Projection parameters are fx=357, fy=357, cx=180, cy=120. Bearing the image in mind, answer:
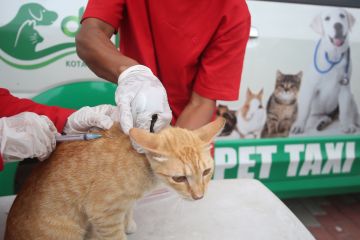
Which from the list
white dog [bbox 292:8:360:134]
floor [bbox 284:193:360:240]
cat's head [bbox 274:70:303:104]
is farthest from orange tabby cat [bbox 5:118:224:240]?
floor [bbox 284:193:360:240]

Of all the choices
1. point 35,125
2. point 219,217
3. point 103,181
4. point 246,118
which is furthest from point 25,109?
point 246,118

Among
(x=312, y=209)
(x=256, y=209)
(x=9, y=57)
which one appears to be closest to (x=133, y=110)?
(x=256, y=209)

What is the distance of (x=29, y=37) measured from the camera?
1628 mm

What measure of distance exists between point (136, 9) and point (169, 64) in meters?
0.24

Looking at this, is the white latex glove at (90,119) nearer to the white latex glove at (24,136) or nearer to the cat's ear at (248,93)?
the white latex glove at (24,136)

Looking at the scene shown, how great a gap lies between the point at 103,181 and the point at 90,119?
223 mm

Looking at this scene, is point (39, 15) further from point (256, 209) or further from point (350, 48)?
point (350, 48)

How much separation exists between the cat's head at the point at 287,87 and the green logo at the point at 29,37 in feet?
3.71

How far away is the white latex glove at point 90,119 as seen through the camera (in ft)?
3.68

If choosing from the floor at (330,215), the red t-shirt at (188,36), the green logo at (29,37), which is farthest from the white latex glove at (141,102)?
the floor at (330,215)

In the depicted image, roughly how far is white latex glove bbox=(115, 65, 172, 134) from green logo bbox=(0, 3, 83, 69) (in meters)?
0.77

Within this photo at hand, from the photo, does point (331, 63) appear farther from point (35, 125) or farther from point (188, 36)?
point (35, 125)

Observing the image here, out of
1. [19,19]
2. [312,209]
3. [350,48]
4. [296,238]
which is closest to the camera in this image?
[296,238]

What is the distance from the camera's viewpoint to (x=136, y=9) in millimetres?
1354
